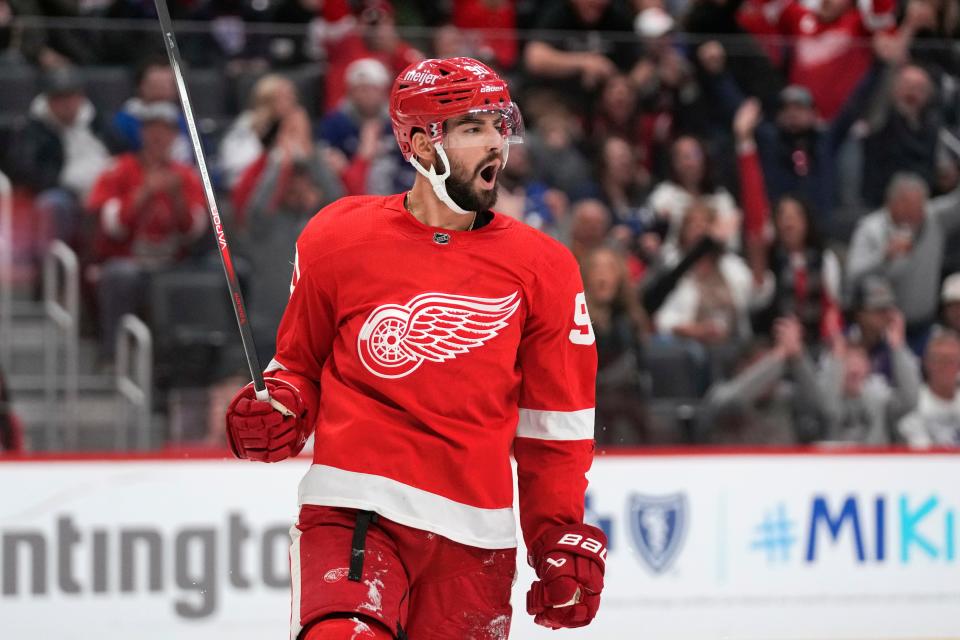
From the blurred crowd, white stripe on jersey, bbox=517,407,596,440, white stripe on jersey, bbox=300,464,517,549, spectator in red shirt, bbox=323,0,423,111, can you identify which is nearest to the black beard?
white stripe on jersey, bbox=517,407,596,440

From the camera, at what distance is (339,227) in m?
2.58

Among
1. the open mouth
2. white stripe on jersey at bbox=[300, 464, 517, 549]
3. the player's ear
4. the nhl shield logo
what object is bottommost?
the nhl shield logo

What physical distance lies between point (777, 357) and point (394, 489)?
11.1 feet

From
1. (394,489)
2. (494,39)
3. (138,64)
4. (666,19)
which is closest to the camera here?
(394,489)

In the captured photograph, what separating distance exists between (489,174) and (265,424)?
22.8 inches

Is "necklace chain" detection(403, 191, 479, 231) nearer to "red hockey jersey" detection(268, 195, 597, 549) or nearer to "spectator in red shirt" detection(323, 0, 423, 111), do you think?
"red hockey jersey" detection(268, 195, 597, 549)

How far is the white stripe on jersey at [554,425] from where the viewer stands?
8.48 ft

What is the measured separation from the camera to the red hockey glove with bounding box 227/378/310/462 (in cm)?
246

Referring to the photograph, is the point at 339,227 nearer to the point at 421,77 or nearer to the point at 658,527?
the point at 421,77

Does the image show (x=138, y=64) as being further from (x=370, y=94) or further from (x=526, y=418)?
(x=526, y=418)

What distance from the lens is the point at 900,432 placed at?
5.46 meters

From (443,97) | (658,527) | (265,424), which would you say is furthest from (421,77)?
(658,527)

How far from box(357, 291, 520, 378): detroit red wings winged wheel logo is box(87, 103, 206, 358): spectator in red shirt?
2.87 meters

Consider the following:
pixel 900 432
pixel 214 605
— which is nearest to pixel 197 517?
pixel 214 605
